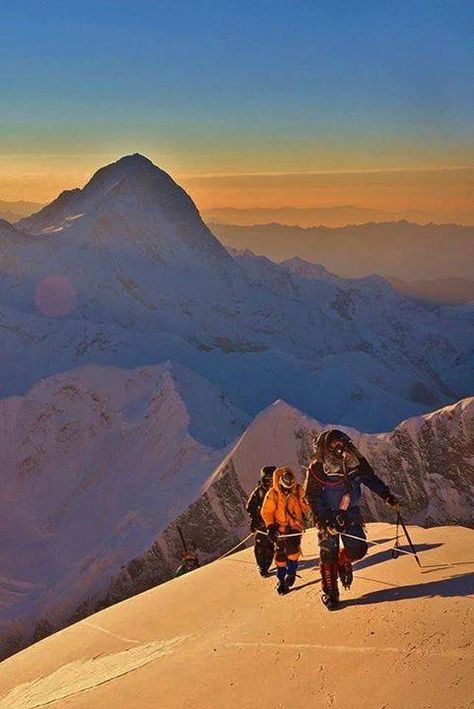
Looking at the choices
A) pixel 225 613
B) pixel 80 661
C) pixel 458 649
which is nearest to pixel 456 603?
pixel 458 649

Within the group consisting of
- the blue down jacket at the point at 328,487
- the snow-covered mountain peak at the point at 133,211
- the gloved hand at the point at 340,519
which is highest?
the snow-covered mountain peak at the point at 133,211

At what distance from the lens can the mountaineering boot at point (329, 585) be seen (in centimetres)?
816

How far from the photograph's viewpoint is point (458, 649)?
6.17 m

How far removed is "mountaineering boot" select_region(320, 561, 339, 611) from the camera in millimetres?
8164

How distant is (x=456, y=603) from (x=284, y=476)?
8.75 feet

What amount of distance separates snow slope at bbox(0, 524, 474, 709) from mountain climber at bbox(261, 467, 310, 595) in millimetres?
380

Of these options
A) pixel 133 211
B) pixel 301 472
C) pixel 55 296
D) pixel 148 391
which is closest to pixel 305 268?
pixel 133 211

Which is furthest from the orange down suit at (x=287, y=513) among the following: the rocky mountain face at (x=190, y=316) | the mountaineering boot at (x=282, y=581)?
the rocky mountain face at (x=190, y=316)

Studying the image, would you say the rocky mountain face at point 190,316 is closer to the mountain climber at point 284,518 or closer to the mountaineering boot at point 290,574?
the mountaineering boot at point 290,574

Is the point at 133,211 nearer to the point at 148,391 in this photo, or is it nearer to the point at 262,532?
the point at 148,391

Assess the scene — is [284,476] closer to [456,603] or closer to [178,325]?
[456,603]

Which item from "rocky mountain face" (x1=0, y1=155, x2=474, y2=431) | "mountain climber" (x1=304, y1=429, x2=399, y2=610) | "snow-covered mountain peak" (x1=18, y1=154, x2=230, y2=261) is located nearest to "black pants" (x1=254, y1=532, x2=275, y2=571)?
"mountain climber" (x1=304, y1=429, x2=399, y2=610)

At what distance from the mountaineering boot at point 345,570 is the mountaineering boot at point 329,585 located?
288 millimetres

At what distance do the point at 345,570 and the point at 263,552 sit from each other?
302cm
